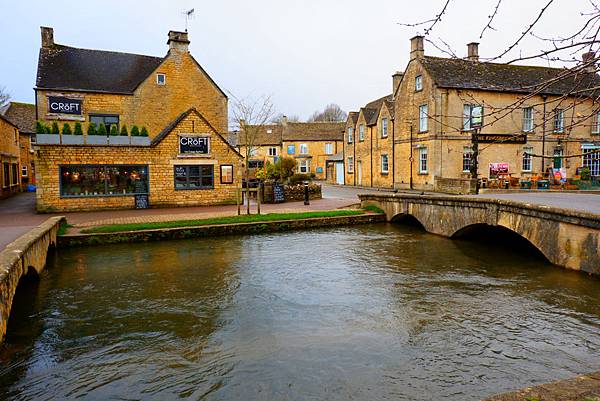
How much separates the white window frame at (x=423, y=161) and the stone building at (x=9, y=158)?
2641 cm

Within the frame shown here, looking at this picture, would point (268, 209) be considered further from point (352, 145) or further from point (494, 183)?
point (352, 145)

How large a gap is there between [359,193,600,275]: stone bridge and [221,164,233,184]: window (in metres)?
9.87

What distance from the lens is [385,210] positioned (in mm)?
19422

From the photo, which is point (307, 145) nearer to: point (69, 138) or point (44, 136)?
point (69, 138)

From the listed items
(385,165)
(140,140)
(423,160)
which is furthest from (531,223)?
(385,165)

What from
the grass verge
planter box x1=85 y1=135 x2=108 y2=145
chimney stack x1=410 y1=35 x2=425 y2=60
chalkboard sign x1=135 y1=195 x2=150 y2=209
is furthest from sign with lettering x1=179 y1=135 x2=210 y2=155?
chimney stack x1=410 y1=35 x2=425 y2=60

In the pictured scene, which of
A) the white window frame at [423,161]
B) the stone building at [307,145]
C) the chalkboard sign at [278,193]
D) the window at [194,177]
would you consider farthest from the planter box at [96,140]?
the stone building at [307,145]

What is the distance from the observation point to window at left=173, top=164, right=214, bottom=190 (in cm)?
2156

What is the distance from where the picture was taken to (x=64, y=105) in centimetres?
2320

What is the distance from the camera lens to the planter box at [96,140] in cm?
1992

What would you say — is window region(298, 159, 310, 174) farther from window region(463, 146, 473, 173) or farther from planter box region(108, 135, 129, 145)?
planter box region(108, 135, 129, 145)

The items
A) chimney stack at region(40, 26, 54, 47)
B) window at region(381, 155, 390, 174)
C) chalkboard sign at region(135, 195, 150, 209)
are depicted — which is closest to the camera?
chalkboard sign at region(135, 195, 150, 209)

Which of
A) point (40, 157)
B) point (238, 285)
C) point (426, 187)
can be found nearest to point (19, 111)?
point (40, 157)

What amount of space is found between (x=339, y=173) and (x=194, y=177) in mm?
24669
